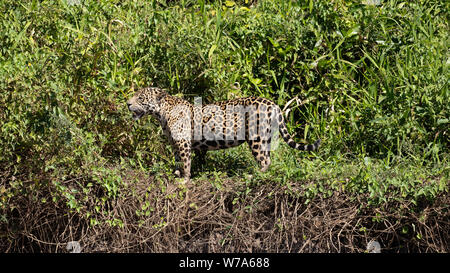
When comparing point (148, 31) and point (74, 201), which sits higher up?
point (148, 31)

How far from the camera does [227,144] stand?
6.98 meters

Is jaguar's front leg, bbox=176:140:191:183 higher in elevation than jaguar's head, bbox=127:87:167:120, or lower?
lower

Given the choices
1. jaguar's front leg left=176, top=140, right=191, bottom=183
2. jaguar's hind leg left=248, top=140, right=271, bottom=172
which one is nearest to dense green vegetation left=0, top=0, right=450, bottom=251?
jaguar's hind leg left=248, top=140, right=271, bottom=172

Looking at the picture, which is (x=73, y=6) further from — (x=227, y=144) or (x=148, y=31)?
(x=227, y=144)

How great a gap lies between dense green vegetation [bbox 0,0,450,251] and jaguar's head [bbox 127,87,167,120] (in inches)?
10.4

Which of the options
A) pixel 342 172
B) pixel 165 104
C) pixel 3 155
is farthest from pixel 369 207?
pixel 3 155

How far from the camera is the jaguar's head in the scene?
6887 millimetres

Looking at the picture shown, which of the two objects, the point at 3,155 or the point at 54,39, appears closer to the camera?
the point at 3,155

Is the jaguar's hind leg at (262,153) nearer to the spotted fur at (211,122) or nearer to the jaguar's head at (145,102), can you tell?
the spotted fur at (211,122)

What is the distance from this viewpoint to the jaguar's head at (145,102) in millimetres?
6887

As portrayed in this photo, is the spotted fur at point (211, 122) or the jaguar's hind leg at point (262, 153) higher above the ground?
the spotted fur at point (211, 122)

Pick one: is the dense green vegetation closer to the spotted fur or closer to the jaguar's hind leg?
the jaguar's hind leg

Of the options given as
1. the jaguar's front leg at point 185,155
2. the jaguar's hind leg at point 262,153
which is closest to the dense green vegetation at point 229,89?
the jaguar's hind leg at point 262,153

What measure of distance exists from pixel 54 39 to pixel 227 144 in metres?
2.38
